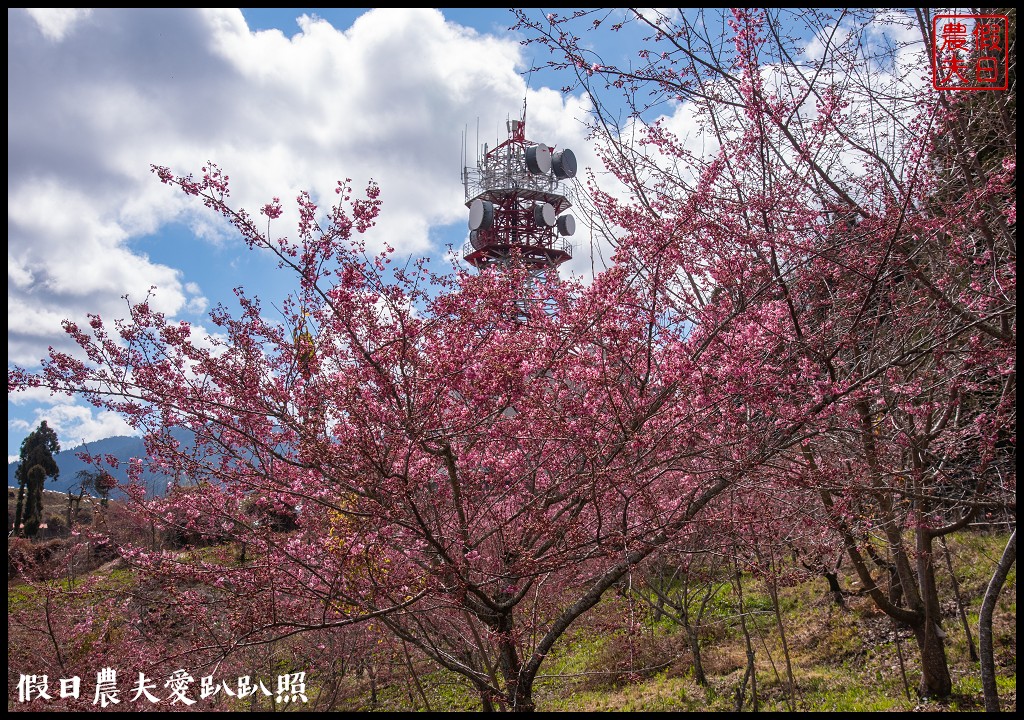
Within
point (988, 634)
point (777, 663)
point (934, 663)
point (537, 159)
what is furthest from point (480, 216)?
point (988, 634)

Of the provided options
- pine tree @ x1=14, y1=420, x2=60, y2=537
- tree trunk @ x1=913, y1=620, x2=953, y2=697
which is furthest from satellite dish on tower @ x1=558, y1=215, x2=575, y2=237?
pine tree @ x1=14, y1=420, x2=60, y2=537

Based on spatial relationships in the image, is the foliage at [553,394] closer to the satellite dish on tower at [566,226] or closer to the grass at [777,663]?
the grass at [777,663]

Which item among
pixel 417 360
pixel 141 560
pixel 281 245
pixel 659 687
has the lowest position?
pixel 659 687

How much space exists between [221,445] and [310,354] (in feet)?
2.74

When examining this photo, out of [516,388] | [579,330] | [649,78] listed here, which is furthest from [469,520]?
[649,78]

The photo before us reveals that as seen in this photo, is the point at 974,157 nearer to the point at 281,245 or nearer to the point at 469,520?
the point at 469,520

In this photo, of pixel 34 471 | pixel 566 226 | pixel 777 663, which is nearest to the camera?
pixel 777 663

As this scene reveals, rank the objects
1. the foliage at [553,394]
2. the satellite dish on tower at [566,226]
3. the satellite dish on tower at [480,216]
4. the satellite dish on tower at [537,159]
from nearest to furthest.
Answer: the foliage at [553,394], the satellite dish on tower at [537,159], the satellite dish on tower at [480,216], the satellite dish on tower at [566,226]

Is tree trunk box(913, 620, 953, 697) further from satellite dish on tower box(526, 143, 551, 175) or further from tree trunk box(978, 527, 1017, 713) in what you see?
satellite dish on tower box(526, 143, 551, 175)

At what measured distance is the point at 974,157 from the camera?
4223 mm

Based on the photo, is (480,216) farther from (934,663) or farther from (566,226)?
(934,663)

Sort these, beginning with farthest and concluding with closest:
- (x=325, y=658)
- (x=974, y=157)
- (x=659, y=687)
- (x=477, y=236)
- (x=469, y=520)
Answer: (x=477, y=236) → (x=659, y=687) → (x=325, y=658) → (x=974, y=157) → (x=469, y=520)

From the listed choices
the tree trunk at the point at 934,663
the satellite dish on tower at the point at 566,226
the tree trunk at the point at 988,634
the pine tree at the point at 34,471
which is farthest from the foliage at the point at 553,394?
the pine tree at the point at 34,471

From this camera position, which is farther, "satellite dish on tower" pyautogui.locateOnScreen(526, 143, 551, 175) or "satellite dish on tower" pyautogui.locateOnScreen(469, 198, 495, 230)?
"satellite dish on tower" pyautogui.locateOnScreen(469, 198, 495, 230)
